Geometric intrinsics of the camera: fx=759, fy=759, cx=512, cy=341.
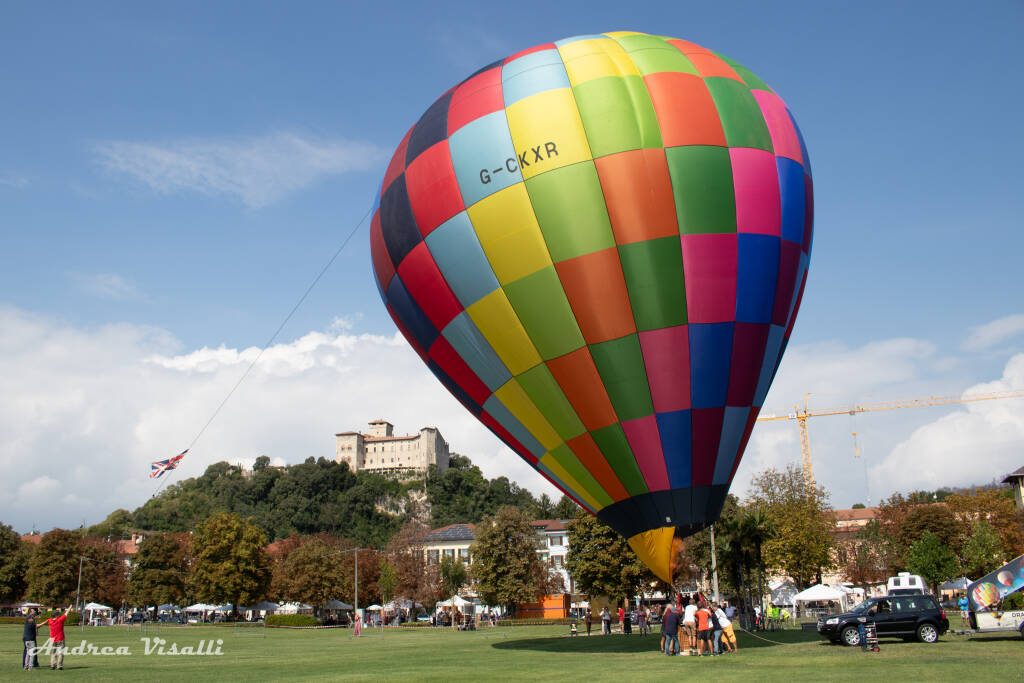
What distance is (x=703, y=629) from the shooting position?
1783 cm

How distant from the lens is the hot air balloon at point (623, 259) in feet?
48.6

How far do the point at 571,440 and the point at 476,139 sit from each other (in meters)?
6.56

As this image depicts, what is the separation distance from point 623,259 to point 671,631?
9164 millimetres

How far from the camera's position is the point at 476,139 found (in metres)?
15.7

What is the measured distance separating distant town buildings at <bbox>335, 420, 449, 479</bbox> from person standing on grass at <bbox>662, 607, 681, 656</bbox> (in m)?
153

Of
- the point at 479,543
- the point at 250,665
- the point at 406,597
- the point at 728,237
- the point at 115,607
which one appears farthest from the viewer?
the point at 115,607

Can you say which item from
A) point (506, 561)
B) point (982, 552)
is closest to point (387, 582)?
point (506, 561)

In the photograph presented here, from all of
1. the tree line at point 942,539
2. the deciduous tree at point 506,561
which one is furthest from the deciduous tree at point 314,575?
the tree line at point 942,539

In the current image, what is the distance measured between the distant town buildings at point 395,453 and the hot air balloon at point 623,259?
511ft

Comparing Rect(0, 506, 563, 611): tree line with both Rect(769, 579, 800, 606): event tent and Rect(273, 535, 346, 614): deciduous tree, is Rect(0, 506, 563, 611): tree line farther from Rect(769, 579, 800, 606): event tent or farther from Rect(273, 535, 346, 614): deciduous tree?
Rect(769, 579, 800, 606): event tent

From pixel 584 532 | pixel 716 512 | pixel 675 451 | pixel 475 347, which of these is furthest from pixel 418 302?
pixel 584 532

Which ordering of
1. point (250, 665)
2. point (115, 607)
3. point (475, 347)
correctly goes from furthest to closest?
point (115, 607) → point (250, 665) → point (475, 347)

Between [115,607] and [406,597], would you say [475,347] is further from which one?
[115,607]

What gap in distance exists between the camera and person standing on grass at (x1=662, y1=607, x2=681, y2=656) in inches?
705
